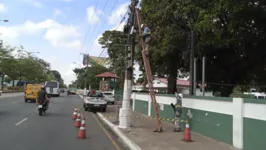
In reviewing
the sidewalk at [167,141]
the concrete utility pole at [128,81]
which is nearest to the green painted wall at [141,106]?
the concrete utility pole at [128,81]

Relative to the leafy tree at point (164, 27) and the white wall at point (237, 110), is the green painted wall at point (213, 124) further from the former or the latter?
the leafy tree at point (164, 27)

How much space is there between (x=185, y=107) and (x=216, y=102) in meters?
2.93

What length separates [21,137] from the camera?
11.3 meters

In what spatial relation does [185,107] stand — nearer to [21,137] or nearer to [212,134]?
[212,134]

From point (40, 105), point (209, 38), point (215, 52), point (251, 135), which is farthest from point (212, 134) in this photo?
point (215, 52)

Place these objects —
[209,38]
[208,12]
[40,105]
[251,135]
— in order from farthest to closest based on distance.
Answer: [40,105] → [209,38] → [208,12] → [251,135]

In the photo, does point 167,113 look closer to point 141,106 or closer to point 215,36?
point 215,36

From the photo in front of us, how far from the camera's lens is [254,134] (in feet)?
28.9

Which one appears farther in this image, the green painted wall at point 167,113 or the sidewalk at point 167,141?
the green painted wall at point 167,113

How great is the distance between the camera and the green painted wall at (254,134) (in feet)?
27.5

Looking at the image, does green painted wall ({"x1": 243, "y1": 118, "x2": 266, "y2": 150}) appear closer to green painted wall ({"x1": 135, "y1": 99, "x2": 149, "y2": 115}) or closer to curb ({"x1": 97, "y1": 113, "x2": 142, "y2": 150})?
curb ({"x1": 97, "y1": 113, "x2": 142, "y2": 150})

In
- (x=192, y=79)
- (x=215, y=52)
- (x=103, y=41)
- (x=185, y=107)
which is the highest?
(x=103, y=41)

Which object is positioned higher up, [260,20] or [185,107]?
[260,20]

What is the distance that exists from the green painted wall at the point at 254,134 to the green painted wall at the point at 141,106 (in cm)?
1234
